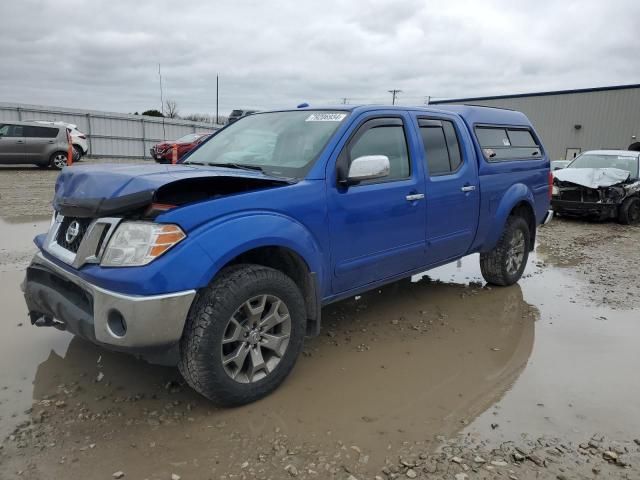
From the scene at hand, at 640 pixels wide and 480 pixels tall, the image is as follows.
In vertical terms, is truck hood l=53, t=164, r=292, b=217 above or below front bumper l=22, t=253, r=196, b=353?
above

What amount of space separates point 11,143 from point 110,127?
10.2 metres

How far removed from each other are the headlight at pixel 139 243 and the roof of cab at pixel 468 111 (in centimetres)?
183

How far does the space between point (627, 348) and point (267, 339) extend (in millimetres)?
3032

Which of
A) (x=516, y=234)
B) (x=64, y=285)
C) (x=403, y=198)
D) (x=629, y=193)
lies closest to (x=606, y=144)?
(x=629, y=193)

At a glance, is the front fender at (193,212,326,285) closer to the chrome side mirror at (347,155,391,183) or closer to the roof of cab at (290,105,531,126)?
the chrome side mirror at (347,155,391,183)

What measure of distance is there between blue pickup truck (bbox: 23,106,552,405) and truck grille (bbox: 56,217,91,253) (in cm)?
1

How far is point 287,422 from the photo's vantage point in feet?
9.50

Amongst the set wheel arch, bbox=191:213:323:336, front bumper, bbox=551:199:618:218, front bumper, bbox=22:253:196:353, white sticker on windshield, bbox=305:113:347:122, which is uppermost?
white sticker on windshield, bbox=305:113:347:122

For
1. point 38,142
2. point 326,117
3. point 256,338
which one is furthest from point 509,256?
point 38,142

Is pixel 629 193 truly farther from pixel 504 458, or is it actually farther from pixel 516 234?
pixel 504 458

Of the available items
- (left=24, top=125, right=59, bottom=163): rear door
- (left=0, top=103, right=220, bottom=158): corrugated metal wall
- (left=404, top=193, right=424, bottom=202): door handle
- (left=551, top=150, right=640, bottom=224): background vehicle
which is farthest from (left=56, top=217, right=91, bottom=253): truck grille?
(left=0, top=103, right=220, bottom=158): corrugated metal wall

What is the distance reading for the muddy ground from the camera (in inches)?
100.0

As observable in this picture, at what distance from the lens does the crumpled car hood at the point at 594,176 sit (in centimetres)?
1061

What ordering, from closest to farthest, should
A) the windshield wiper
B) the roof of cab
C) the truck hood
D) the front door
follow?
the truck hood → the front door → the windshield wiper → the roof of cab
